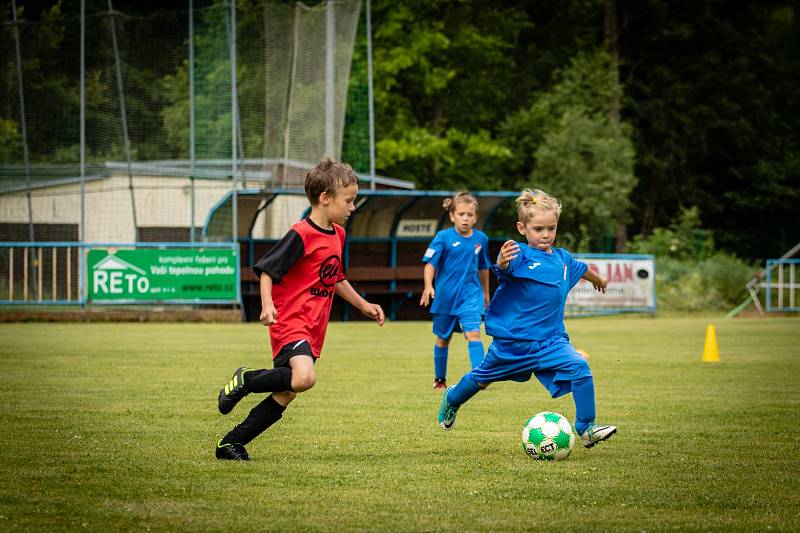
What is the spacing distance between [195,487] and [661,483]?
2.36 metres

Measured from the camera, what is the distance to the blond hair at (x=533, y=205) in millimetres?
7008

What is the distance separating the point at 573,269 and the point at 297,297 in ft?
6.53

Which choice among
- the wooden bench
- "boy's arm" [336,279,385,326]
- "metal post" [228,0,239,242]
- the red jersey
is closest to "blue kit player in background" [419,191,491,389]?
"boy's arm" [336,279,385,326]

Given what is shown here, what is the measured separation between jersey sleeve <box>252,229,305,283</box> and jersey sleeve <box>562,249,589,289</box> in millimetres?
1891

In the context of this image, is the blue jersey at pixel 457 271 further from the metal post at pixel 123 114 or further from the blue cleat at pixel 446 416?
the metal post at pixel 123 114

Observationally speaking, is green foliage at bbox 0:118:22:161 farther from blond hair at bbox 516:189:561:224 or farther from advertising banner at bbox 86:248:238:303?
blond hair at bbox 516:189:561:224

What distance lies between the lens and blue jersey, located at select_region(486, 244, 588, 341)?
704 centimetres

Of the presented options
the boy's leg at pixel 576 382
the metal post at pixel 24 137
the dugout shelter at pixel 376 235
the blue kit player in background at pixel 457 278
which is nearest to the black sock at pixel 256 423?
the boy's leg at pixel 576 382

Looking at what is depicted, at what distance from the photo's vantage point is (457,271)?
1132 cm

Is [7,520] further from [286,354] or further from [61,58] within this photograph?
[61,58]

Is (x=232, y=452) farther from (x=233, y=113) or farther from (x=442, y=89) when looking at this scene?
(x=442, y=89)

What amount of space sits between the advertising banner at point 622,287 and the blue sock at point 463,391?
19.7 metres

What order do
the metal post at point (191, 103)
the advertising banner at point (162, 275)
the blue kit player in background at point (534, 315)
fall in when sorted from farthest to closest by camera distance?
the metal post at point (191, 103) → the advertising banner at point (162, 275) → the blue kit player in background at point (534, 315)

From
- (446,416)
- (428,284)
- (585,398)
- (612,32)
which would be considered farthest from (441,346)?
(612,32)
